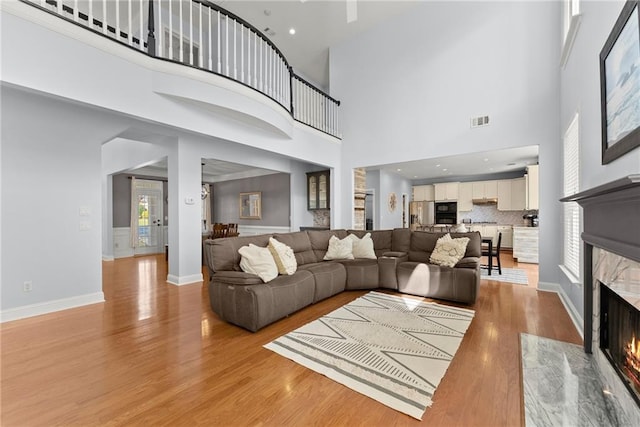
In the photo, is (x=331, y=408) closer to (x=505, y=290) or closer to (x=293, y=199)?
(x=505, y=290)

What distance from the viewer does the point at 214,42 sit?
5984 millimetres

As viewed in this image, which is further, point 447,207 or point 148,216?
point 447,207

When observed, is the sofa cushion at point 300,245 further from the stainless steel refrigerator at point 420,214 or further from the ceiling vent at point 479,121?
the stainless steel refrigerator at point 420,214

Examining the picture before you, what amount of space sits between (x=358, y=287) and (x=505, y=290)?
2.30 meters

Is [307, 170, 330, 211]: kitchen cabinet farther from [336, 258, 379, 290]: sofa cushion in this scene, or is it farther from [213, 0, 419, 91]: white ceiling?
[336, 258, 379, 290]: sofa cushion

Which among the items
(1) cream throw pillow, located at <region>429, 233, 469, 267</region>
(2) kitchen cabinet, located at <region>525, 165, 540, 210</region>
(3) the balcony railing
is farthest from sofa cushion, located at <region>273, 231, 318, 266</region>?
(2) kitchen cabinet, located at <region>525, 165, 540, 210</region>

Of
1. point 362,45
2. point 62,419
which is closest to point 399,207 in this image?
point 362,45

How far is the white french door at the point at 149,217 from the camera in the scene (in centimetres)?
856

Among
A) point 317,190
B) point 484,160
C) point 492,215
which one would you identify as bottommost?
point 492,215

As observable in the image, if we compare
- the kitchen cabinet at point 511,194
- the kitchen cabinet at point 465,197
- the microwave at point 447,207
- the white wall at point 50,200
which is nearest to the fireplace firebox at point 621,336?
the white wall at point 50,200

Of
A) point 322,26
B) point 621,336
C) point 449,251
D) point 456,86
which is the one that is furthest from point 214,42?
point 621,336

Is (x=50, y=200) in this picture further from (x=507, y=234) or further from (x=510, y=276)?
(x=507, y=234)

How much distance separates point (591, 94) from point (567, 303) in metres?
2.55

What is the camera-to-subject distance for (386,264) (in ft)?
14.2
